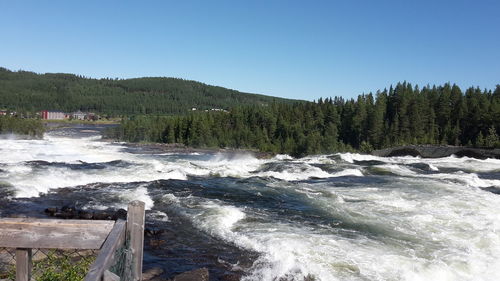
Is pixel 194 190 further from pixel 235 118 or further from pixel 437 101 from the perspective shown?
pixel 437 101

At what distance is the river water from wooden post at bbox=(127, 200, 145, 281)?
25.4ft

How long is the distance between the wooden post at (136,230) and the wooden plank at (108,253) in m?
0.08

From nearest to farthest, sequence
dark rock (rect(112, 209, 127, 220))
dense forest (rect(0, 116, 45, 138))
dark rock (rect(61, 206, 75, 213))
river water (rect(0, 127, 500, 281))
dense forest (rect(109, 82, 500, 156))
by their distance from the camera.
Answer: river water (rect(0, 127, 500, 281)) < dark rock (rect(112, 209, 127, 220)) < dark rock (rect(61, 206, 75, 213)) < dense forest (rect(109, 82, 500, 156)) < dense forest (rect(0, 116, 45, 138))

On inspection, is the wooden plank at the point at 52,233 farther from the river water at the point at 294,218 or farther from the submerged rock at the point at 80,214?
the submerged rock at the point at 80,214

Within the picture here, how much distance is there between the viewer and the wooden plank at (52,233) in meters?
3.71

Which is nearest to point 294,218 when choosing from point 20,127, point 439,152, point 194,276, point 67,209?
point 194,276

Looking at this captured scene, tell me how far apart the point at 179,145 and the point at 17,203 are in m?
70.1

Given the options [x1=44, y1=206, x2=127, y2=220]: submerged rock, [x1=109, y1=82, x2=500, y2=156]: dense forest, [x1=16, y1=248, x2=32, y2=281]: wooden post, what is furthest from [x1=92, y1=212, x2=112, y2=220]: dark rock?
[x1=109, y1=82, x2=500, y2=156]: dense forest

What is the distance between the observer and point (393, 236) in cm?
1479

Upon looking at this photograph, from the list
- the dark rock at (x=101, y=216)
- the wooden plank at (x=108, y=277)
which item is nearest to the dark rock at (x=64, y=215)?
the dark rock at (x=101, y=216)

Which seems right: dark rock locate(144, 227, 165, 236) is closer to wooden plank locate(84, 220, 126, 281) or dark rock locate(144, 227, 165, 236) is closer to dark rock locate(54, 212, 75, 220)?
dark rock locate(54, 212, 75, 220)

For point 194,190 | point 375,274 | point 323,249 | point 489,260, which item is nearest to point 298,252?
point 323,249

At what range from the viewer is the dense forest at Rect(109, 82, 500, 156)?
250 feet

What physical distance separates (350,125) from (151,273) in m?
81.6
